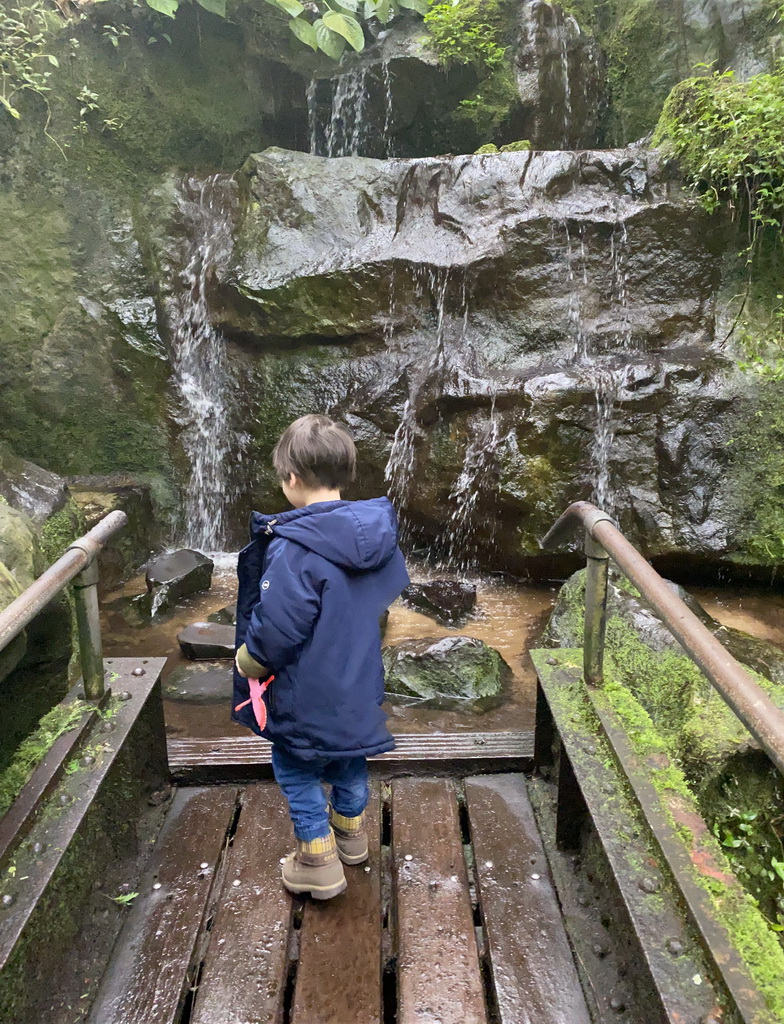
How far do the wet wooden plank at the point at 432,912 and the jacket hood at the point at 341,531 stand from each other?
3.40ft

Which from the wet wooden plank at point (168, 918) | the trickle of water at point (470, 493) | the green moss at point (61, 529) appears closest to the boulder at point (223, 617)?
the green moss at point (61, 529)

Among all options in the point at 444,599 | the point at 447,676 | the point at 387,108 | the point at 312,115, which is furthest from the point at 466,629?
the point at 312,115

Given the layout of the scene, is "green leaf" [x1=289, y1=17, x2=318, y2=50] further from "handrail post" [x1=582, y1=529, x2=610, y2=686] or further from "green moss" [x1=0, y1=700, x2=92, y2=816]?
"green moss" [x1=0, y1=700, x2=92, y2=816]

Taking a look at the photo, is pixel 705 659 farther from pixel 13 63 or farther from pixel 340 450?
pixel 13 63

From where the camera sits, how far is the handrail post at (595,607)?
7.22ft

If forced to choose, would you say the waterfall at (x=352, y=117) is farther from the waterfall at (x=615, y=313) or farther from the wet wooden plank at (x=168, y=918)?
the wet wooden plank at (x=168, y=918)

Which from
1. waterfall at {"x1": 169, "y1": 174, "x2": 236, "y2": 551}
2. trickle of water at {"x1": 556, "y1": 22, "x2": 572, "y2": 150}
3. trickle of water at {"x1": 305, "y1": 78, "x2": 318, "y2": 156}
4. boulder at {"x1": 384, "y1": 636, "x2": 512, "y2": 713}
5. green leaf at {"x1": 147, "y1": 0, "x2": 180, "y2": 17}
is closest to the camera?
boulder at {"x1": 384, "y1": 636, "x2": 512, "y2": 713}

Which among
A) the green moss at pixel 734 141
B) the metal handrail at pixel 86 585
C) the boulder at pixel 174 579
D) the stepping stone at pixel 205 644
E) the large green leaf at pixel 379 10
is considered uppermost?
the large green leaf at pixel 379 10

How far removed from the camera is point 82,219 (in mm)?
6844

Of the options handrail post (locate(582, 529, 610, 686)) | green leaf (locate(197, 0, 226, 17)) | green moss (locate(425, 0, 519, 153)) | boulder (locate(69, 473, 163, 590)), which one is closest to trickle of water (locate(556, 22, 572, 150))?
green moss (locate(425, 0, 519, 153))

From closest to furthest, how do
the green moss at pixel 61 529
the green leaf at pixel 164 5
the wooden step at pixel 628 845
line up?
the wooden step at pixel 628 845, the green moss at pixel 61 529, the green leaf at pixel 164 5

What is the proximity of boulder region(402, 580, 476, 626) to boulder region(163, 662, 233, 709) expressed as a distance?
165 cm

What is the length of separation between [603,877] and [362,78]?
849 cm

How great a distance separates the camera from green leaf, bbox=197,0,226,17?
7113 millimetres
